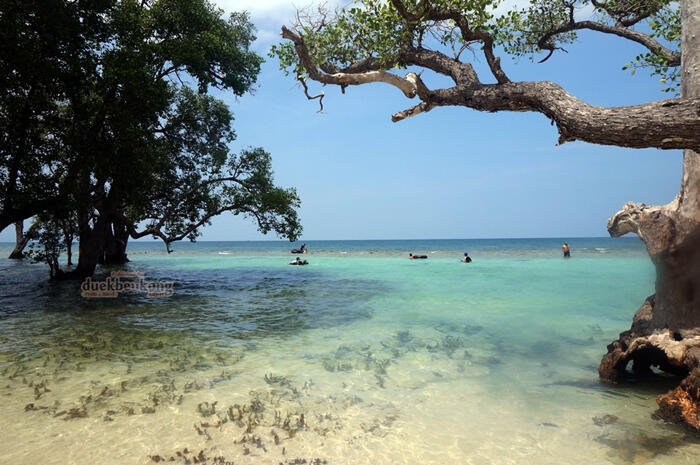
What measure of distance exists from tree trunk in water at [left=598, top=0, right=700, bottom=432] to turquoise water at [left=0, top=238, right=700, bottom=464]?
1.62ft

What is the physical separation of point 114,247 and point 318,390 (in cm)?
3398

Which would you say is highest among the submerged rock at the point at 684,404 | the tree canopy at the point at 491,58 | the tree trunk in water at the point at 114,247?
the tree canopy at the point at 491,58

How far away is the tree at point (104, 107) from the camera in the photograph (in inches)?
519

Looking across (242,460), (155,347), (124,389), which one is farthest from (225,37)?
(242,460)

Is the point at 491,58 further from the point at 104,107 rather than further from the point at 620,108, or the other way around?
the point at 104,107

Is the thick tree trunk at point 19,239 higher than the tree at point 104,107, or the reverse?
the tree at point 104,107

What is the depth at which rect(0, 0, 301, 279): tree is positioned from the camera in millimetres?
13180

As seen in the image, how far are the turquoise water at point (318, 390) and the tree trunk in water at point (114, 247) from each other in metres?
22.7

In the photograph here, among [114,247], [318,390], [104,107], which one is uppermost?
[104,107]

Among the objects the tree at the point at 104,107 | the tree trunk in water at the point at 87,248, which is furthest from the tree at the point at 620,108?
the tree trunk in water at the point at 87,248

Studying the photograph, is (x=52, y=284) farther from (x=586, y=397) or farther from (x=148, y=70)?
(x=586, y=397)

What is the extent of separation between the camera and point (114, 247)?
33.5 metres

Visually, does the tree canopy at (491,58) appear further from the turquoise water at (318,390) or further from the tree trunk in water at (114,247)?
the tree trunk in water at (114,247)

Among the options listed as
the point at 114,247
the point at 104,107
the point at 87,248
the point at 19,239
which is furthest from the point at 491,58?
the point at 19,239
